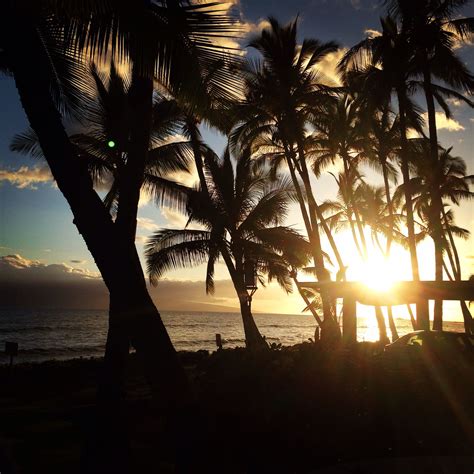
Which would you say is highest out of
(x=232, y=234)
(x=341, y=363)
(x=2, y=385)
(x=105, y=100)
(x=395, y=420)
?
(x=105, y=100)

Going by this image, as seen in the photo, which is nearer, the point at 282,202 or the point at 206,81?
the point at 206,81

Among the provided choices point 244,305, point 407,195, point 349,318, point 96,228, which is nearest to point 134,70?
point 96,228

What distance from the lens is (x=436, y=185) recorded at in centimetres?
1477

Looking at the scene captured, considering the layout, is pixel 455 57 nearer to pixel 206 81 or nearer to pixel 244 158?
pixel 244 158

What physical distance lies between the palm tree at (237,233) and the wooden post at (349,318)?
304 inches

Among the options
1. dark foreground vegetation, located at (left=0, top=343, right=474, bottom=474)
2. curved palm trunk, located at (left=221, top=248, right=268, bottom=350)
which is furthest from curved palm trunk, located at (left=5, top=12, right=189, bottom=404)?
curved palm trunk, located at (left=221, top=248, right=268, bottom=350)

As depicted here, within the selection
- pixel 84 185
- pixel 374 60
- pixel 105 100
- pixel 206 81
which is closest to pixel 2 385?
pixel 105 100

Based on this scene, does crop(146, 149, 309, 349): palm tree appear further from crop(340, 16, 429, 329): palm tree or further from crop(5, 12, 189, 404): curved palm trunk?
crop(5, 12, 189, 404): curved palm trunk

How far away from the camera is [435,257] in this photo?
14438 millimetres

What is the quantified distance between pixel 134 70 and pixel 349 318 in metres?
6.54

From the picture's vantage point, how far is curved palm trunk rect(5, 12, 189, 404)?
147 inches

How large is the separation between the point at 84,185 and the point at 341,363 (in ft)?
13.4

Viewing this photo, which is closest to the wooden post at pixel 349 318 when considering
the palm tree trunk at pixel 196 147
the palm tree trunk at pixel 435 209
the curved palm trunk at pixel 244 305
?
the curved palm trunk at pixel 244 305

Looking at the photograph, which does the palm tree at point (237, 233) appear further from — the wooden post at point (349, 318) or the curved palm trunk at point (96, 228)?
the curved palm trunk at point (96, 228)
